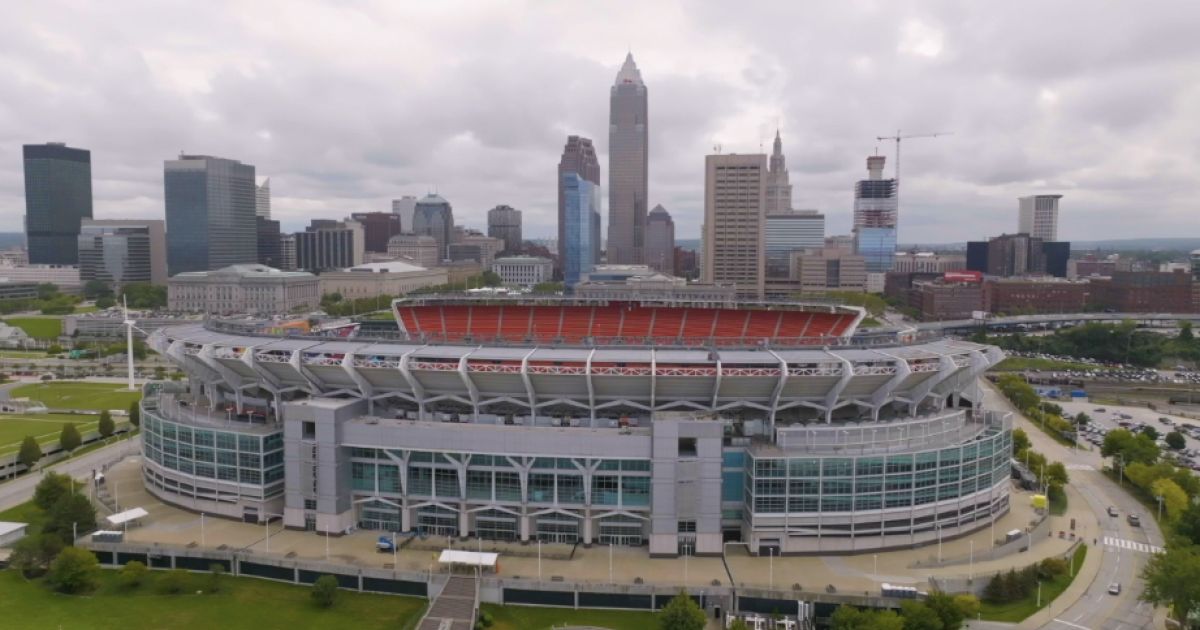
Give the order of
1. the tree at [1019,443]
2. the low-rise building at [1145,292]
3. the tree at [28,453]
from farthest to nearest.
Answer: the low-rise building at [1145,292] → the tree at [1019,443] → the tree at [28,453]

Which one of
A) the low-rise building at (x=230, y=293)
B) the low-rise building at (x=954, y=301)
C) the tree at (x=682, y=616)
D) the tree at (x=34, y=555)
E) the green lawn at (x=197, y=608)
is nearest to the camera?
the tree at (x=682, y=616)

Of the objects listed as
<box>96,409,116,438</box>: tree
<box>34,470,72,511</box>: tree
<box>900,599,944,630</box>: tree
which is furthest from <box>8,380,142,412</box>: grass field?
<box>900,599,944,630</box>: tree

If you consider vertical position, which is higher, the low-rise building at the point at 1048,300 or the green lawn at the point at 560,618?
the low-rise building at the point at 1048,300

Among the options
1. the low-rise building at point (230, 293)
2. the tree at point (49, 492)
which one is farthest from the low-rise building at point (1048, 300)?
the tree at point (49, 492)

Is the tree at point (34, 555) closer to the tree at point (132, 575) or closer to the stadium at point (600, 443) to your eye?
the tree at point (132, 575)

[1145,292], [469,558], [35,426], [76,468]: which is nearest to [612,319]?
[469,558]

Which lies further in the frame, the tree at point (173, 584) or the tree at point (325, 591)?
the tree at point (173, 584)

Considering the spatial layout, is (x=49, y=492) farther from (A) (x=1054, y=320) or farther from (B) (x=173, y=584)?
(A) (x=1054, y=320)
